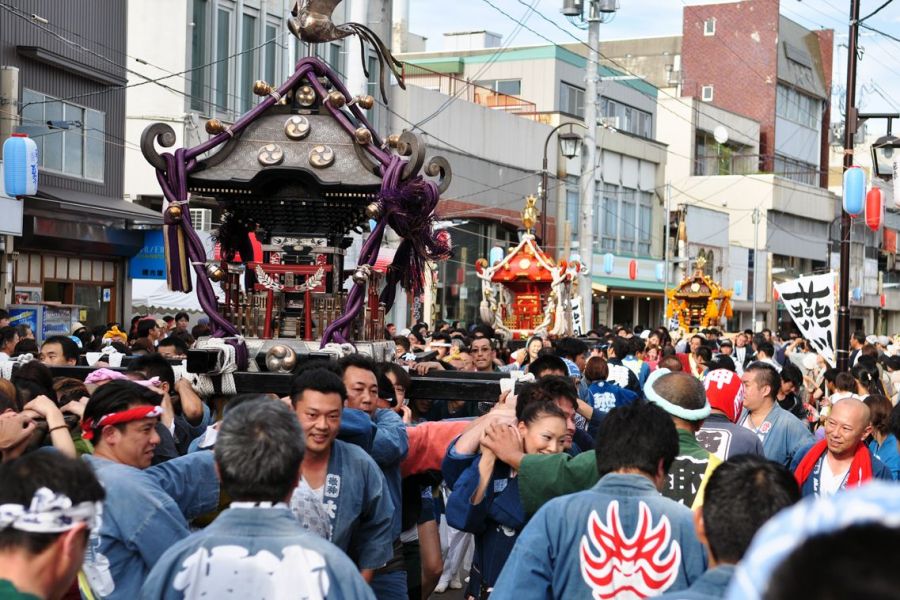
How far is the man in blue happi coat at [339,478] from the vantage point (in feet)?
16.4

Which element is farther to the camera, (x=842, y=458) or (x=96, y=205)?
(x=96, y=205)

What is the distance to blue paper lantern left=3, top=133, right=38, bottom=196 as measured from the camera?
1725cm

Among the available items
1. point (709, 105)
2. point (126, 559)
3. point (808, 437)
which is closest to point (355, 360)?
point (126, 559)

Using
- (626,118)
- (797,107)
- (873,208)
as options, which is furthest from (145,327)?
(797,107)

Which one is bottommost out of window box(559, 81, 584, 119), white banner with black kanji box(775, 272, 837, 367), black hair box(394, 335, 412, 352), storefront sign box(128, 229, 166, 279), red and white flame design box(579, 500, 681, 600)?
red and white flame design box(579, 500, 681, 600)

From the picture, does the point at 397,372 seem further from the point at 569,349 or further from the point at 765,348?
the point at 765,348

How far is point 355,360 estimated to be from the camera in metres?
6.28

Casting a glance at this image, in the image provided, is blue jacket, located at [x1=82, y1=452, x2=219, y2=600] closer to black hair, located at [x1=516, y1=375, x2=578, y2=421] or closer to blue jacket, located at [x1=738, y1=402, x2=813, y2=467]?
black hair, located at [x1=516, y1=375, x2=578, y2=421]

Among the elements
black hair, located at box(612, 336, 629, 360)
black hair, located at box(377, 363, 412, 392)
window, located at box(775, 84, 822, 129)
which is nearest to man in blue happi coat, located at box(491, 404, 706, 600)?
black hair, located at box(377, 363, 412, 392)

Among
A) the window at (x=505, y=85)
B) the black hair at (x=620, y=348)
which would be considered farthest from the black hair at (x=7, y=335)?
the window at (x=505, y=85)

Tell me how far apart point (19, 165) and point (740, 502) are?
625 inches

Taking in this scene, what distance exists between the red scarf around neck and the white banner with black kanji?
1038 cm

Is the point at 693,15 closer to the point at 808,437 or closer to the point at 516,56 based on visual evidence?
the point at 516,56

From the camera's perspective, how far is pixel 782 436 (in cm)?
846
